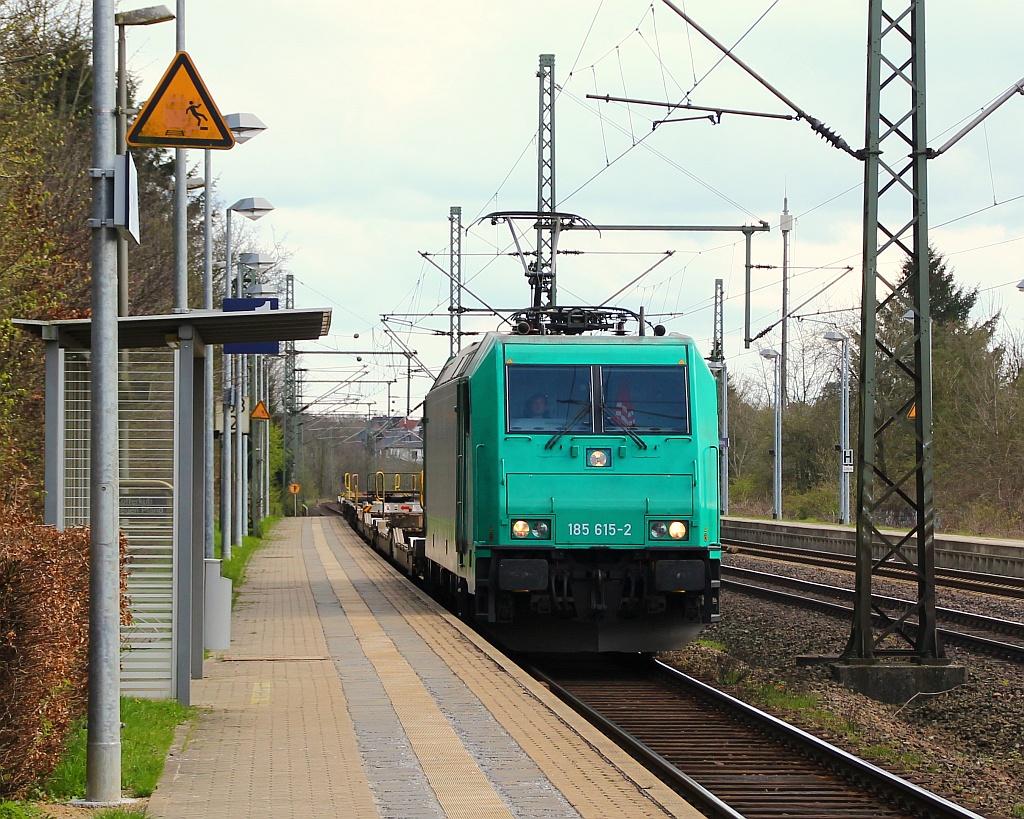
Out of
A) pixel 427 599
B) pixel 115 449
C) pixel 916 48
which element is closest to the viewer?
pixel 115 449

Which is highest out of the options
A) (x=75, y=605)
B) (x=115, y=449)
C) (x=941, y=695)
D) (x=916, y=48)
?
(x=916, y=48)

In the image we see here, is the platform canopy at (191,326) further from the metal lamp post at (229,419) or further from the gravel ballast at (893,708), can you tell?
the metal lamp post at (229,419)

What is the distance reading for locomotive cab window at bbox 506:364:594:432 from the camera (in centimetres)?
1403

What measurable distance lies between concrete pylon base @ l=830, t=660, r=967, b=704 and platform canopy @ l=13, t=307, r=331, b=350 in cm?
632

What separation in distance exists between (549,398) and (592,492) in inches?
43.9

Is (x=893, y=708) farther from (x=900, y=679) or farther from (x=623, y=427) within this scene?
(x=623, y=427)

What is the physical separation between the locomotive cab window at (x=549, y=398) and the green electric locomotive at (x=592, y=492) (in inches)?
0.5

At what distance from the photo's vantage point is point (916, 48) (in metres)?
13.8

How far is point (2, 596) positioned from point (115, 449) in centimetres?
112

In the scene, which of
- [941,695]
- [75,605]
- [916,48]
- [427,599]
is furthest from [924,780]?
[427,599]

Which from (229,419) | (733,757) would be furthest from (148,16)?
(229,419)

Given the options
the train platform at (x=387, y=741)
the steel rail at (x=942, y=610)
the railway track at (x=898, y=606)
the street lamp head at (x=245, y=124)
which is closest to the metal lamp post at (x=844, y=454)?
the railway track at (x=898, y=606)

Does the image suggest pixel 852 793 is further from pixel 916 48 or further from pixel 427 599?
pixel 427 599

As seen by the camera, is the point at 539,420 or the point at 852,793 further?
the point at 539,420
